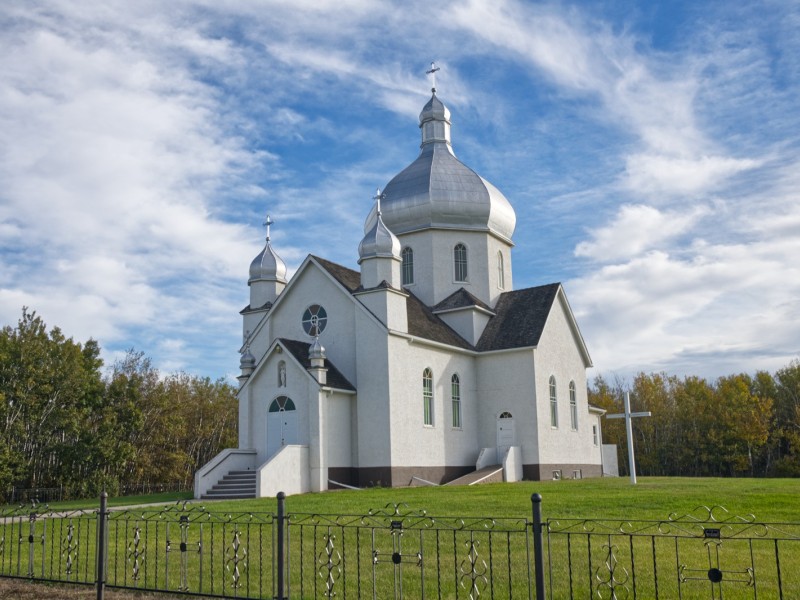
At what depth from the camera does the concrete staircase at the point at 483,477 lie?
27672 mm

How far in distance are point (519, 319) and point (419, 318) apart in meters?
4.72

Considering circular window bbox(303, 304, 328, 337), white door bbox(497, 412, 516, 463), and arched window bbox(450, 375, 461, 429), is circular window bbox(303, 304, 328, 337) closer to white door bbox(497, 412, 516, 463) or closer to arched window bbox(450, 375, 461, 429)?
arched window bbox(450, 375, 461, 429)

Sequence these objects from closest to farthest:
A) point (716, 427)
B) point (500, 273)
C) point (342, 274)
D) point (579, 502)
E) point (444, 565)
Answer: point (444, 565)
point (579, 502)
point (342, 274)
point (500, 273)
point (716, 427)

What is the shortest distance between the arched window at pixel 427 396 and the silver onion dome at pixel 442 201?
7.14 meters

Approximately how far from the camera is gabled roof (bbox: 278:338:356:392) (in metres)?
26.4

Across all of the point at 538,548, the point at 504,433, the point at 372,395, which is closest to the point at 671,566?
the point at 538,548

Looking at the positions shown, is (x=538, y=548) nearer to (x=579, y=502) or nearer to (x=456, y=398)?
(x=579, y=502)

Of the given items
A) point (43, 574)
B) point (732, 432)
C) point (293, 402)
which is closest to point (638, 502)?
point (43, 574)

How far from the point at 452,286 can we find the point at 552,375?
5448 millimetres

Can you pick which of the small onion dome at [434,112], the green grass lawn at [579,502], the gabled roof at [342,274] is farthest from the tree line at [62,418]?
the small onion dome at [434,112]

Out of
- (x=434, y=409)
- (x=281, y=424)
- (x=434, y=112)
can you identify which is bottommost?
(x=281, y=424)

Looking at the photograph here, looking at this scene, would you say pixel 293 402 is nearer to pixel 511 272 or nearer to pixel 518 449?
pixel 518 449

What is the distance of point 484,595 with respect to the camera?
30.0 feet

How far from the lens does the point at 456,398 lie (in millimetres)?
30562
